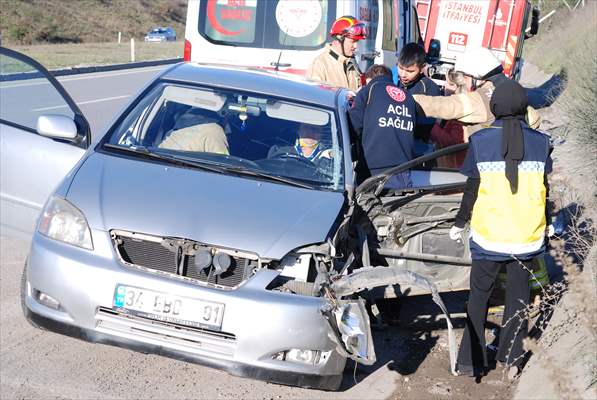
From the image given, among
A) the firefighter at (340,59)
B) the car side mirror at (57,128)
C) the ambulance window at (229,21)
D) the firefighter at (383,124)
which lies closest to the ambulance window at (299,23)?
the ambulance window at (229,21)

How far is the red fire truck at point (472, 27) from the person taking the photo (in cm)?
2033

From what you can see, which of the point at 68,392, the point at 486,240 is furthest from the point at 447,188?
the point at 68,392

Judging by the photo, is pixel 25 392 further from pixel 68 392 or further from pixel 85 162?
pixel 85 162

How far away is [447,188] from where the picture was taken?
18.7 ft

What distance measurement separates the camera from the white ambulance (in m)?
10.6

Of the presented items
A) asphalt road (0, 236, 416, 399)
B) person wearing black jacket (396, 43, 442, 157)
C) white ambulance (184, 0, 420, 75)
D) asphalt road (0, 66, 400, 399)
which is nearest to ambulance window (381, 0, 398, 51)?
white ambulance (184, 0, 420, 75)

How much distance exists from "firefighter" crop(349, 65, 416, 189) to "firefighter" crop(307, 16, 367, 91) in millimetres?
2374

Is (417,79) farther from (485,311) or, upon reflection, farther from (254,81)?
(485,311)

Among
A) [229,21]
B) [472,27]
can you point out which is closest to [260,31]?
[229,21]

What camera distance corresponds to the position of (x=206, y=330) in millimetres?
4457

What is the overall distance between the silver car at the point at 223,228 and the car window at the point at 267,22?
4393 millimetres

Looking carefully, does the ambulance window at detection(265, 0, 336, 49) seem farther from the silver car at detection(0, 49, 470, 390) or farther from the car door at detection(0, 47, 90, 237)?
the car door at detection(0, 47, 90, 237)

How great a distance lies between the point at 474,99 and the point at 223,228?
8.49 ft

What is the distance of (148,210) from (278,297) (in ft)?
2.90
